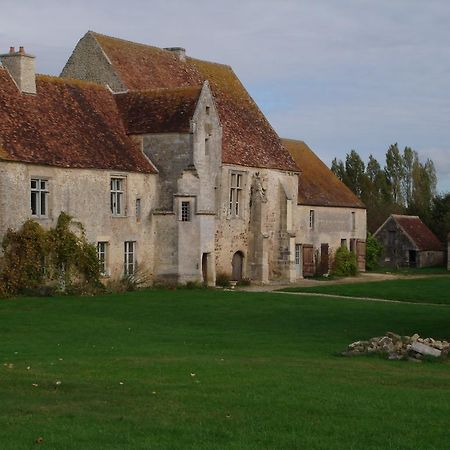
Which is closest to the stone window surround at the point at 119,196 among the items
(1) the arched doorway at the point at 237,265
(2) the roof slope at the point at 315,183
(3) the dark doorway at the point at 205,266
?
(3) the dark doorway at the point at 205,266

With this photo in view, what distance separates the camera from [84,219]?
130 ft

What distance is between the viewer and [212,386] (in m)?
14.7

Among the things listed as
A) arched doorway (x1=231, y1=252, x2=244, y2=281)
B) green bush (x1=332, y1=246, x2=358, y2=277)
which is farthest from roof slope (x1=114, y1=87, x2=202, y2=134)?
green bush (x1=332, y1=246, x2=358, y2=277)

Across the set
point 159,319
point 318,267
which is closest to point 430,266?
point 318,267

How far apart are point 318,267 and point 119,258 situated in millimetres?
18749

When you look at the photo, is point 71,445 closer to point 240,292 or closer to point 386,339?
point 386,339

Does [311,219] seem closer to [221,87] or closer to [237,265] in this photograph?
[237,265]

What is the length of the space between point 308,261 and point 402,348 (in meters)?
36.3

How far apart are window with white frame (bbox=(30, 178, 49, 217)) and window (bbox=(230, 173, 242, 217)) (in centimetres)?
1165

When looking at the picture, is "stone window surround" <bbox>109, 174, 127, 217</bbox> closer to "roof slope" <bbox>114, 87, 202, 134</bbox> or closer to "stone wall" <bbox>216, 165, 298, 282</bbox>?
"roof slope" <bbox>114, 87, 202, 134</bbox>

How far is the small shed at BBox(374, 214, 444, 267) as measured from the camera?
73000mm

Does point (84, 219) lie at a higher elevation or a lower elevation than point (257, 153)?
lower

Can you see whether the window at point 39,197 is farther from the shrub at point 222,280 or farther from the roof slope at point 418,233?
the roof slope at point 418,233

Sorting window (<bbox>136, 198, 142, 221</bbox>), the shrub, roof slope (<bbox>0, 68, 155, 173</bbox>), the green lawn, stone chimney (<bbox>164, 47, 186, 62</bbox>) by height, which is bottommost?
the green lawn
